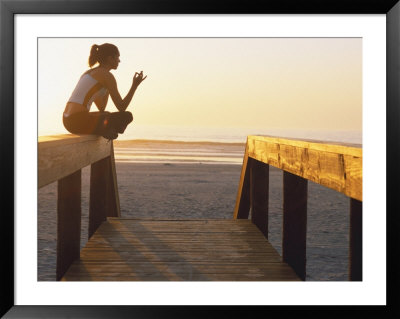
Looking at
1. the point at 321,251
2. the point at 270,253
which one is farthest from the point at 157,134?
the point at 270,253

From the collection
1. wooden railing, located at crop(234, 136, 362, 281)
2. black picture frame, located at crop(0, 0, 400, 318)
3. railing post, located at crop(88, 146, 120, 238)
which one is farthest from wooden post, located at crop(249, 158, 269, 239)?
black picture frame, located at crop(0, 0, 400, 318)

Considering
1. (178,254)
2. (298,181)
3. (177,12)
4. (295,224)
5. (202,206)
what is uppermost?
(177,12)

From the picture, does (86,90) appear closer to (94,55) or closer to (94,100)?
(94,100)

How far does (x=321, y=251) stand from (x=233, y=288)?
346cm

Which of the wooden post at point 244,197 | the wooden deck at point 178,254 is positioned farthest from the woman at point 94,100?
the wooden post at point 244,197

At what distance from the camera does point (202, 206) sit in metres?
8.49

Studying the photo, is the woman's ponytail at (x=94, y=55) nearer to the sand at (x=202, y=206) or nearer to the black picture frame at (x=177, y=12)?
the black picture frame at (x=177, y=12)

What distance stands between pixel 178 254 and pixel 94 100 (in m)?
1.40

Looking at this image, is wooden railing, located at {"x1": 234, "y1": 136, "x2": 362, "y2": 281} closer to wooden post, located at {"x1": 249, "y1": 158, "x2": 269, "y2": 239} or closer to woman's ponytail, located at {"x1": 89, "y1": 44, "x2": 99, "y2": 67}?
wooden post, located at {"x1": 249, "y1": 158, "x2": 269, "y2": 239}

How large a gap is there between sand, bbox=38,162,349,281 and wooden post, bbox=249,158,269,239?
75cm

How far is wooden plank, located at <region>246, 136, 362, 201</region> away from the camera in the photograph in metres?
2.09

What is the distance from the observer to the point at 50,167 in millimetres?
2432

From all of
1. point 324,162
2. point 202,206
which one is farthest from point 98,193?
point 202,206

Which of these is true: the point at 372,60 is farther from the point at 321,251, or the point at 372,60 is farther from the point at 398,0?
the point at 321,251
